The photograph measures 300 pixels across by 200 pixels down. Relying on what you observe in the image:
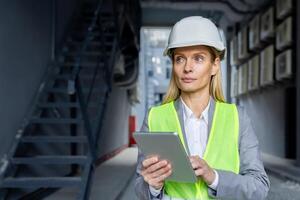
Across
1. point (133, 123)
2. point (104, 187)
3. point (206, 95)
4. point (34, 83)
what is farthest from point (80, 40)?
point (133, 123)

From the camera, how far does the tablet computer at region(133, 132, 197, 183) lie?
3.02ft

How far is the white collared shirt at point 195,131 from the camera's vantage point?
106 cm

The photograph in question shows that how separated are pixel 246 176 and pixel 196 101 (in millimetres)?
229

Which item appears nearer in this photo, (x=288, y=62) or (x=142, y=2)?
(x=288, y=62)

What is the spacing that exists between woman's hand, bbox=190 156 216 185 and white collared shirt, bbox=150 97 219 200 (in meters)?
0.07

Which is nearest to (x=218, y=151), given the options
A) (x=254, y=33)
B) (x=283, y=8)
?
(x=283, y=8)

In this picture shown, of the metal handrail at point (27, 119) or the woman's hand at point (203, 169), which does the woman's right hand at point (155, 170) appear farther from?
the metal handrail at point (27, 119)

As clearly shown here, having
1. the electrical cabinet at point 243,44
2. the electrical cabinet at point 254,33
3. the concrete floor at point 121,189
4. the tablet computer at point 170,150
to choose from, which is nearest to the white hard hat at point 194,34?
the tablet computer at point 170,150

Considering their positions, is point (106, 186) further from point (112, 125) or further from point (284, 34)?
point (112, 125)

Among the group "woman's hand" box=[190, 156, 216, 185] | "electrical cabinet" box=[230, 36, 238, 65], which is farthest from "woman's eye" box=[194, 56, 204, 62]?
"electrical cabinet" box=[230, 36, 238, 65]

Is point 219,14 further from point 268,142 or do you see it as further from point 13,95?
point 13,95

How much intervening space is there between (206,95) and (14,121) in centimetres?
324

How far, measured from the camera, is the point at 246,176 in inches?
40.4

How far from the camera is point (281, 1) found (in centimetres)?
822
